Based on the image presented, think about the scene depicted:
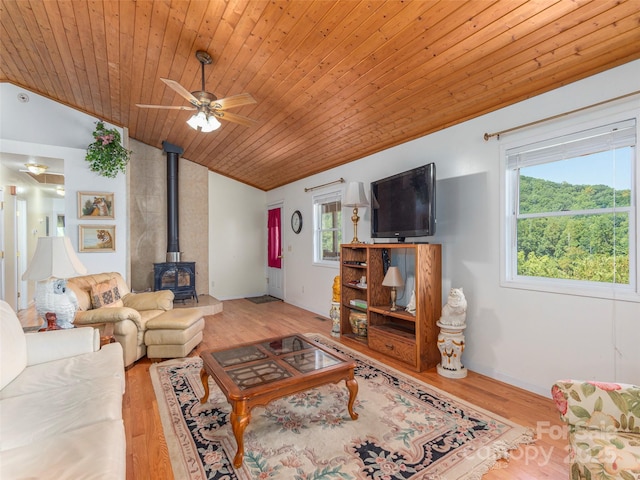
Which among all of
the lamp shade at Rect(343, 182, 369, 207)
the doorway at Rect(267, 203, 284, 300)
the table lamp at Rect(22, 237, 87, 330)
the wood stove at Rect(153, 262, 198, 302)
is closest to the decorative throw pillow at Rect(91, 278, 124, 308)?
the table lamp at Rect(22, 237, 87, 330)

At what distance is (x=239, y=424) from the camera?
5.54ft

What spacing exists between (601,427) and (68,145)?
6.25 metres

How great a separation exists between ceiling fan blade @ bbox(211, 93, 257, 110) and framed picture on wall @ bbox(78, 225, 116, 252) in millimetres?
3194

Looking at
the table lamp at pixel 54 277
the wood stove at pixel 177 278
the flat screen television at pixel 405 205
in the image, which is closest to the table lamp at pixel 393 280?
the flat screen television at pixel 405 205

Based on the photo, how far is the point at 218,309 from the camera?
5375 millimetres

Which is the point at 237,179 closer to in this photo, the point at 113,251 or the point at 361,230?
the point at 113,251

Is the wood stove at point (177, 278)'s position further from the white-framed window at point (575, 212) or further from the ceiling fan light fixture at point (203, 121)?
the white-framed window at point (575, 212)

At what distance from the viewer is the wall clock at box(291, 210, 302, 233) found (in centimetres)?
574

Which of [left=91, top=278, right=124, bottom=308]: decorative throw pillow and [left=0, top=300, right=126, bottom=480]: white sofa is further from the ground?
[left=91, top=278, right=124, bottom=308]: decorative throw pillow

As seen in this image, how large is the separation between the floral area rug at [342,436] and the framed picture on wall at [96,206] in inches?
126

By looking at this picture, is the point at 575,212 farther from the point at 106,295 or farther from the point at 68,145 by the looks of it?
the point at 68,145

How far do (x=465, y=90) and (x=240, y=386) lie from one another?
2.82 m

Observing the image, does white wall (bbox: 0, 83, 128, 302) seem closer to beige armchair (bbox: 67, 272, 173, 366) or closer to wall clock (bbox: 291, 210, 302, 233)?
beige armchair (bbox: 67, 272, 173, 366)

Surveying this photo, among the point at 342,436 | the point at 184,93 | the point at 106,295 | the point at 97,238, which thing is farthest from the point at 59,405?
the point at 97,238
